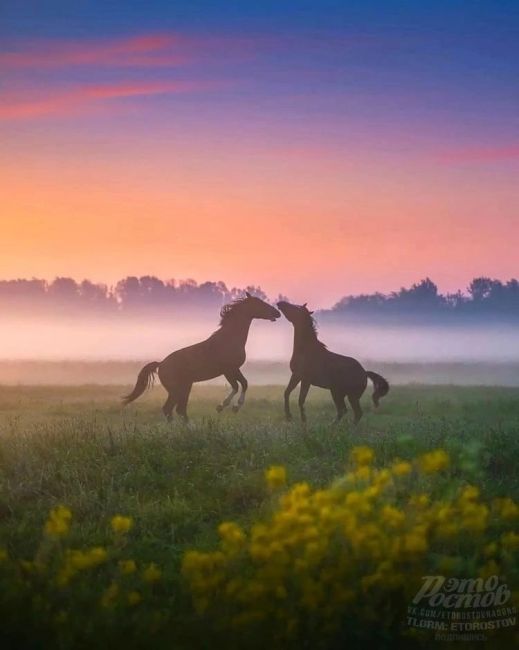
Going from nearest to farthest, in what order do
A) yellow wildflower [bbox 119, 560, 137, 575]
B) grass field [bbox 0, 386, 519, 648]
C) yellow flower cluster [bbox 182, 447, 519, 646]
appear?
1. yellow flower cluster [bbox 182, 447, 519, 646]
2. yellow wildflower [bbox 119, 560, 137, 575]
3. grass field [bbox 0, 386, 519, 648]

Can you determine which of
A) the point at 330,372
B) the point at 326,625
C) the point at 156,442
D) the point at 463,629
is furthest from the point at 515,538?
the point at 330,372

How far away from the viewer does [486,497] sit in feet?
25.6

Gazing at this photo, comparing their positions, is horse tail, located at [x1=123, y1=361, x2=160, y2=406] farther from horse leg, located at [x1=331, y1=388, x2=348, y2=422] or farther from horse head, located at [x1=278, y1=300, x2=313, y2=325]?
horse leg, located at [x1=331, y1=388, x2=348, y2=422]

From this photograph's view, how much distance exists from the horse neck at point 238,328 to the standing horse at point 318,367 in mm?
668

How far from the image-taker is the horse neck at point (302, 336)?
14.8 m

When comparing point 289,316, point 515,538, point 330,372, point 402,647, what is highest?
point 289,316

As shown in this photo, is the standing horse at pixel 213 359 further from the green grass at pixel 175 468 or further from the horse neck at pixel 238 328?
the green grass at pixel 175 468

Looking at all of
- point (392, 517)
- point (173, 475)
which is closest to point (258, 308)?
point (173, 475)

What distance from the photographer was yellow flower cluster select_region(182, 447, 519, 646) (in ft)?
17.4

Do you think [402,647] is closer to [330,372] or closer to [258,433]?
[258,433]

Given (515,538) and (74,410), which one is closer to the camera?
(515,538)

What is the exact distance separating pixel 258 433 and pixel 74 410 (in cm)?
734

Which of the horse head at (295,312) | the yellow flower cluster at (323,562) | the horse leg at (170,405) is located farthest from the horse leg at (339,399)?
the yellow flower cluster at (323,562)

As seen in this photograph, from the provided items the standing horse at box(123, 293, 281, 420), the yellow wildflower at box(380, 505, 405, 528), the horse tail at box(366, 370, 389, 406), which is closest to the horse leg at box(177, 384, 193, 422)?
the standing horse at box(123, 293, 281, 420)
